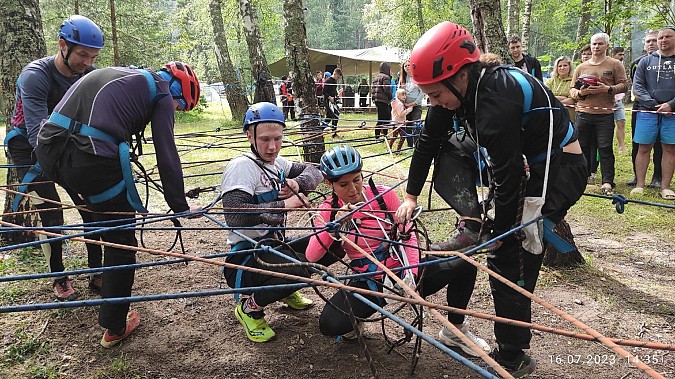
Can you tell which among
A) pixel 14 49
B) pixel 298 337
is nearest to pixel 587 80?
pixel 298 337

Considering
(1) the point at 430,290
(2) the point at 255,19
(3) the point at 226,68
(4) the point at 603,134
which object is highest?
(2) the point at 255,19

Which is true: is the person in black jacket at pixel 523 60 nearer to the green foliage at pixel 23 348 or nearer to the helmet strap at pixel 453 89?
the helmet strap at pixel 453 89

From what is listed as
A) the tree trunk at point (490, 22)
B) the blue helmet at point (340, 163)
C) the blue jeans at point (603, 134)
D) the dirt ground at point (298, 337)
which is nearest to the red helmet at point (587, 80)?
the blue jeans at point (603, 134)

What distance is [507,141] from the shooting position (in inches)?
81.0

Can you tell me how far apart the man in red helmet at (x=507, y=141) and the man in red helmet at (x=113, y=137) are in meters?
1.40

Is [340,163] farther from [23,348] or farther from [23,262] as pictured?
[23,262]

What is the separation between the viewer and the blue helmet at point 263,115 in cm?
294

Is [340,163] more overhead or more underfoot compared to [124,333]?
more overhead

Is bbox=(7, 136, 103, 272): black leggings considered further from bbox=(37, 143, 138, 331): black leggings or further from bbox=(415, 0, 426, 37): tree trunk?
bbox=(415, 0, 426, 37): tree trunk

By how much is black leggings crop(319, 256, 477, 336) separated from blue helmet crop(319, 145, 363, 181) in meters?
0.62

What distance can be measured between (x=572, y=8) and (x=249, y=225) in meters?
9.76

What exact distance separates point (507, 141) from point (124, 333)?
253 cm

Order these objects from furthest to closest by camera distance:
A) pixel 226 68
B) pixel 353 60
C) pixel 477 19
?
1. pixel 353 60
2. pixel 226 68
3. pixel 477 19

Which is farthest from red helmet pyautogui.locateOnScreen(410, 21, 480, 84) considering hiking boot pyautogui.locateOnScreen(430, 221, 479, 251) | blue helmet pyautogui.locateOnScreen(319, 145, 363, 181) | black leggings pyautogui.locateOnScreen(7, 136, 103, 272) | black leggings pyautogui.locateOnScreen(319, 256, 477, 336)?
black leggings pyautogui.locateOnScreen(7, 136, 103, 272)
